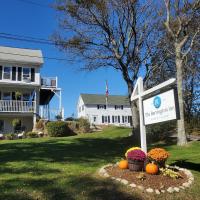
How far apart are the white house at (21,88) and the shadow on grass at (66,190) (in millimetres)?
21962

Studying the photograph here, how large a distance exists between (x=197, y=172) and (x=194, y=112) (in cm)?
1681

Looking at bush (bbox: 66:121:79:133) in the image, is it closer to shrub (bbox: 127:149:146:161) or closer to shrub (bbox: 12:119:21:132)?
shrub (bbox: 12:119:21:132)

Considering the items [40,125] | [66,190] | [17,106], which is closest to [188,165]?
[66,190]

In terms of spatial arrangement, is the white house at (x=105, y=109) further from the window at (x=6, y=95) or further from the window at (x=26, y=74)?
the window at (x=6, y=95)

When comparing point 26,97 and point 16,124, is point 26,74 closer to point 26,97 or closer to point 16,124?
point 26,97

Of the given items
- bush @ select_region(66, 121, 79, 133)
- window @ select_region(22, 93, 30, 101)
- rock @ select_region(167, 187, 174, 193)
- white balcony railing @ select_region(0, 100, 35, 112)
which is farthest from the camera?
window @ select_region(22, 93, 30, 101)

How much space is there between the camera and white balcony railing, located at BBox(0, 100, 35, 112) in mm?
28803

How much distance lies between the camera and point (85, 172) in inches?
326

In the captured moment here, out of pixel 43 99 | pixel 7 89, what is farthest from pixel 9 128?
pixel 43 99

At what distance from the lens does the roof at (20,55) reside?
30955 mm

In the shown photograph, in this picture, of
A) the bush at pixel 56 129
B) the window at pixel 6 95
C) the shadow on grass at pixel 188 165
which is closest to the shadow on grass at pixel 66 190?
the shadow on grass at pixel 188 165

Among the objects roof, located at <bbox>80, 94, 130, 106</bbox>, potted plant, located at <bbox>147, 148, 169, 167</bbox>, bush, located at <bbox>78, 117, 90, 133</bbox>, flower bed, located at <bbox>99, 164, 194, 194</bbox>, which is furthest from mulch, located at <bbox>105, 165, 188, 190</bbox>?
roof, located at <bbox>80, 94, 130, 106</bbox>

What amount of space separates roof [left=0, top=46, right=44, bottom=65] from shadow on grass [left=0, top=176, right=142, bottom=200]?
24.4 meters

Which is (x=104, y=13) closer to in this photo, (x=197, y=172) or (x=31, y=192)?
(x=197, y=172)
